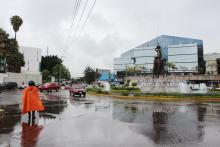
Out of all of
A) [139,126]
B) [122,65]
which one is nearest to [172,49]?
[122,65]

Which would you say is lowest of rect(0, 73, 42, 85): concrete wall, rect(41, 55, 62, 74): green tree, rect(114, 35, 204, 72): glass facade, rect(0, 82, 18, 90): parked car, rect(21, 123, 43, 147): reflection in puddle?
rect(21, 123, 43, 147): reflection in puddle

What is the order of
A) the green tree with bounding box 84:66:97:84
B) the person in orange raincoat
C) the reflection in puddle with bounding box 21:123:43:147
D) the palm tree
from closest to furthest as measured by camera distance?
1. the reflection in puddle with bounding box 21:123:43:147
2. the person in orange raincoat
3. the palm tree
4. the green tree with bounding box 84:66:97:84

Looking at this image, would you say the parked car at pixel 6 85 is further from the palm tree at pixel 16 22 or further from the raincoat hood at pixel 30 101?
the raincoat hood at pixel 30 101

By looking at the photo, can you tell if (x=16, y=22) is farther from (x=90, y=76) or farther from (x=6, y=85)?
(x=90, y=76)

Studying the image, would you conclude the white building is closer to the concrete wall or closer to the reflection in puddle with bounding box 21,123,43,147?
the concrete wall

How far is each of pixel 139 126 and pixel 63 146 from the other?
13.9 feet

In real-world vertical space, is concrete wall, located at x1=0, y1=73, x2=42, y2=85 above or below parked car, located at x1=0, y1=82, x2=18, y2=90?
above

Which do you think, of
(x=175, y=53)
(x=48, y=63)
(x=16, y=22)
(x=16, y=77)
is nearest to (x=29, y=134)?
(x=16, y=22)

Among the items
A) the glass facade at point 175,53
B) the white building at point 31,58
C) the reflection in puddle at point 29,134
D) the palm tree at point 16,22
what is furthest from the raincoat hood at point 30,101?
the glass facade at point 175,53

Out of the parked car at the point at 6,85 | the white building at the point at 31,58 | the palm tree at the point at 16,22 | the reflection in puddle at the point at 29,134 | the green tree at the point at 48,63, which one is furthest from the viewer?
the green tree at the point at 48,63

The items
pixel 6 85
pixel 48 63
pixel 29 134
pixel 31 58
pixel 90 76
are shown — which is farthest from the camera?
pixel 90 76

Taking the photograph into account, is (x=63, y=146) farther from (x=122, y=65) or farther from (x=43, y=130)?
(x=122, y=65)

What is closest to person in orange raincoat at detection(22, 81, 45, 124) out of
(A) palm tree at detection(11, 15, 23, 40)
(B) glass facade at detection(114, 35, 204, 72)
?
(A) palm tree at detection(11, 15, 23, 40)

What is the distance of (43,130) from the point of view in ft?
32.6
